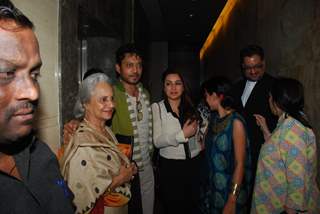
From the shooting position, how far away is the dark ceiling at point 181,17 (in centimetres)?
657

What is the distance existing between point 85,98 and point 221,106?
3.81 feet

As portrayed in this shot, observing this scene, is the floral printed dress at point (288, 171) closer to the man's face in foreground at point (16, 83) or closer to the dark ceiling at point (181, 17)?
the man's face in foreground at point (16, 83)

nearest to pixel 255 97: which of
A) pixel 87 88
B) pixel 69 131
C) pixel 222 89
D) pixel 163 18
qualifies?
pixel 222 89

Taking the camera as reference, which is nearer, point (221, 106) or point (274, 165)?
point (274, 165)

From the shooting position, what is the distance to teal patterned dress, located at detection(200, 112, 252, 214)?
6.77 feet

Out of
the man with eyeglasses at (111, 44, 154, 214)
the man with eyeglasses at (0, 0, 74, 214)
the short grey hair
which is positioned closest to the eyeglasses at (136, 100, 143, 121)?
the man with eyeglasses at (111, 44, 154, 214)

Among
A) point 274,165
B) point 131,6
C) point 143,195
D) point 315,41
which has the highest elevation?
point 131,6

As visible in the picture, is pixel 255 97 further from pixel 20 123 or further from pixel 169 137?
pixel 20 123

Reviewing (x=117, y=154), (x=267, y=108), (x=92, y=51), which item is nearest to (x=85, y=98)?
(x=117, y=154)

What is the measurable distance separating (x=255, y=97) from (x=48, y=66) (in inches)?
80.1

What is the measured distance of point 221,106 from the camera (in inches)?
86.7

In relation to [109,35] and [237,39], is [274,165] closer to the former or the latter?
[109,35]

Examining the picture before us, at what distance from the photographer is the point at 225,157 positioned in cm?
208

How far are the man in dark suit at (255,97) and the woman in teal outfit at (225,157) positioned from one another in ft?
1.70
